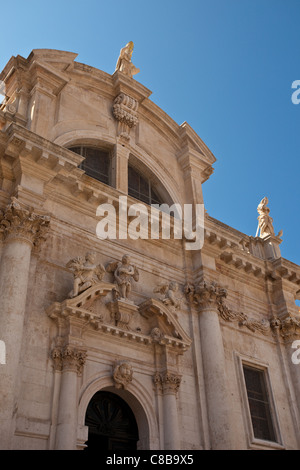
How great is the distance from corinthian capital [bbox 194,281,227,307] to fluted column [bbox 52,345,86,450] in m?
4.22

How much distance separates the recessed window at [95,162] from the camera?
1491cm

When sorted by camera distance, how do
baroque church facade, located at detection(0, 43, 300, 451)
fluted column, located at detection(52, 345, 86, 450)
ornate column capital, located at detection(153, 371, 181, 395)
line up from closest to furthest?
fluted column, located at detection(52, 345, 86, 450), baroque church facade, located at detection(0, 43, 300, 451), ornate column capital, located at detection(153, 371, 181, 395)

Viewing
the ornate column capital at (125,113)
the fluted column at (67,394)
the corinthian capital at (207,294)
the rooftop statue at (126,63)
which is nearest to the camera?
the fluted column at (67,394)

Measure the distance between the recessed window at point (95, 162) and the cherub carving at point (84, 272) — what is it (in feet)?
12.0

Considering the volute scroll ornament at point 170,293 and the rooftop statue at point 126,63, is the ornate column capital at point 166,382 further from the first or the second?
the rooftop statue at point 126,63

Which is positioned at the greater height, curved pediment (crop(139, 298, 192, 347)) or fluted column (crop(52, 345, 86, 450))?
curved pediment (crop(139, 298, 192, 347))

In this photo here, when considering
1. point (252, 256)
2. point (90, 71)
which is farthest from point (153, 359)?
point (90, 71)

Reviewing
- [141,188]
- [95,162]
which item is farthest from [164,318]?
[95,162]

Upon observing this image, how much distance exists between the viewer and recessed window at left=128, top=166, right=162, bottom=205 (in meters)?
15.8

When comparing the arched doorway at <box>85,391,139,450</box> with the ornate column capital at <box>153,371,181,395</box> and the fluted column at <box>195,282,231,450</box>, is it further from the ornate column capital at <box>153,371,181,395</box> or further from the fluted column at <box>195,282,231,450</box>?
the fluted column at <box>195,282,231,450</box>

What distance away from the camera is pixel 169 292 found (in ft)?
43.8

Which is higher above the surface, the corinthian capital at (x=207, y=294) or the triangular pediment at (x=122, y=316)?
the corinthian capital at (x=207, y=294)

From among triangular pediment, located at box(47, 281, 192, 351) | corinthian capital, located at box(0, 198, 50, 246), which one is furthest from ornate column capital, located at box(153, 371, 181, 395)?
corinthian capital, located at box(0, 198, 50, 246)

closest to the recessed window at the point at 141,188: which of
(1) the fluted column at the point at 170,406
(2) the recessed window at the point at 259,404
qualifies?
(2) the recessed window at the point at 259,404
